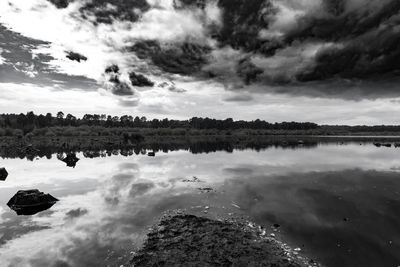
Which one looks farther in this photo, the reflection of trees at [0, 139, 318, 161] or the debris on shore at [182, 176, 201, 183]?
the reflection of trees at [0, 139, 318, 161]

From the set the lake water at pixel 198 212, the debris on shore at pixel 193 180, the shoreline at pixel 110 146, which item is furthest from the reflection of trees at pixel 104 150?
the debris on shore at pixel 193 180

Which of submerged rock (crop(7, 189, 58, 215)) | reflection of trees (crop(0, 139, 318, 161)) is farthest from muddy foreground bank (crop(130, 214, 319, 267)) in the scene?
reflection of trees (crop(0, 139, 318, 161))

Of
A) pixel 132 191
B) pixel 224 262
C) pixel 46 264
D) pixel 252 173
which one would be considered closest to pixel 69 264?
pixel 46 264

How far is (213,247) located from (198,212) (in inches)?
229

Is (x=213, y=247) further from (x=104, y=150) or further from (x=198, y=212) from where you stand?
(x=104, y=150)

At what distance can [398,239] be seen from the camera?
1265 centimetres

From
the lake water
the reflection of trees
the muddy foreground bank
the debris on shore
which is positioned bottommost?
the reflection of trees

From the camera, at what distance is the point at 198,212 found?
17062 millimetres

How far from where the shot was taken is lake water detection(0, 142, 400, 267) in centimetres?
1138

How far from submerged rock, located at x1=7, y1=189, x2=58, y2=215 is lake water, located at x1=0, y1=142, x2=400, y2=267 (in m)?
0.66

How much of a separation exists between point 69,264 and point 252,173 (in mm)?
26466

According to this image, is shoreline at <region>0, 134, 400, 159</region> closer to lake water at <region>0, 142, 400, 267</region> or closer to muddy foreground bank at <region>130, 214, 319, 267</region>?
lake water at <region>0, 142, 400, 267</region>

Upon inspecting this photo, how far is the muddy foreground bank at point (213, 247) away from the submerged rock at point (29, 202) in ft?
34.3

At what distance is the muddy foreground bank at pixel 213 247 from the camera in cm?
1009
